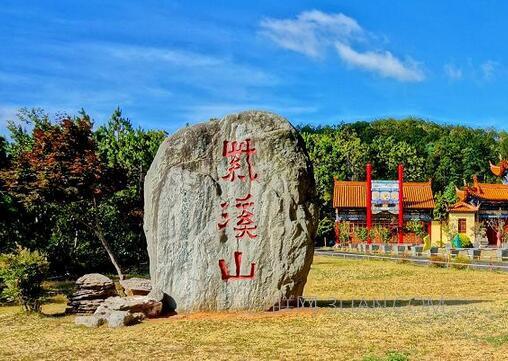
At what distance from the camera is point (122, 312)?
1156 centimetres

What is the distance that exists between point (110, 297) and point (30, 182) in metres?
8.37

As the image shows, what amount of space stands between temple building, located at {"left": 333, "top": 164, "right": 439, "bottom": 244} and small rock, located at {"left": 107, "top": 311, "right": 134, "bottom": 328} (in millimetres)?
36480

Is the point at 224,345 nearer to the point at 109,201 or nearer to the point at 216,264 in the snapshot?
the point at 216,264

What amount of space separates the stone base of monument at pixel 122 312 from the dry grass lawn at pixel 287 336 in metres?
0.24

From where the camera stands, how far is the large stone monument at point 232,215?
1263cm

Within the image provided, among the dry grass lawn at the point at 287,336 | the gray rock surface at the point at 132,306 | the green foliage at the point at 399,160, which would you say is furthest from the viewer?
the green foliage at the point at 399,160

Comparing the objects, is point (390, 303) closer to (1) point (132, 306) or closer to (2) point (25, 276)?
(1) point (132, 306)

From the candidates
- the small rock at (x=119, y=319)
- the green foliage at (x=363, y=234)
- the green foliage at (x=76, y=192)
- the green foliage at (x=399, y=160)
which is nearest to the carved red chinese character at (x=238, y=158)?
the small rock at (x=119, y=319)

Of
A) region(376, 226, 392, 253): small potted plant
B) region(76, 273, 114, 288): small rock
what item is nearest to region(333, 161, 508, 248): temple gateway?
region(376, 226, 392, 253): small potted plant

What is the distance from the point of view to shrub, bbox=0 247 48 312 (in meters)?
13.8

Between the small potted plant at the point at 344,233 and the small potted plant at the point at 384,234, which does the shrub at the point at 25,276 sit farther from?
the small potted plant at the point at 344,233

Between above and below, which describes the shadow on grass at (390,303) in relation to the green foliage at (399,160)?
below

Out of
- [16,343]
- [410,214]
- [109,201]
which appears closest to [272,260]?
[16,343]

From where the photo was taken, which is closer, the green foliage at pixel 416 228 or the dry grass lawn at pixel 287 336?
the dry grass lawn at pixel 287 336
